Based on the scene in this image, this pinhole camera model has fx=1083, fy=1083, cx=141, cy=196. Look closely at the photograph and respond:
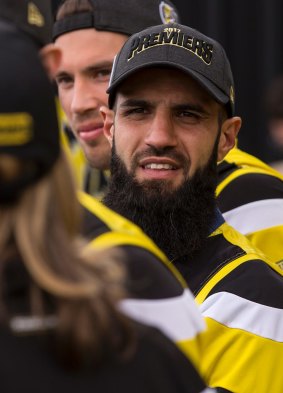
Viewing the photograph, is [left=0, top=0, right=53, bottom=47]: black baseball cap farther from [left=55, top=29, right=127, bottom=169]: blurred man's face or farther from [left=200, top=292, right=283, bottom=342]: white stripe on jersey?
[left=55, top=29, right=127, bottom=169]: blurred man's face

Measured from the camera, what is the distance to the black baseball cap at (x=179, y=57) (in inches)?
112

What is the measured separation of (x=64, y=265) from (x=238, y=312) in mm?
1131

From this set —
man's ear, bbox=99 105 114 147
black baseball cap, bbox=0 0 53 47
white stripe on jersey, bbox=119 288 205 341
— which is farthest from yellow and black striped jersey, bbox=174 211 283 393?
black baseball cap, bbox=0 0 53 47

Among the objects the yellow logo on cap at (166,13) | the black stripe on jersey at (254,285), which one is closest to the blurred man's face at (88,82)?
the yellow logo on cap at (166,13)

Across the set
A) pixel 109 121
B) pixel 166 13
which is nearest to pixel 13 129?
pixel 109 121

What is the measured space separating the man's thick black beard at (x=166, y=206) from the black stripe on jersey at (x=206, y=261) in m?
0.05

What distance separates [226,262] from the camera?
2742 millimetres

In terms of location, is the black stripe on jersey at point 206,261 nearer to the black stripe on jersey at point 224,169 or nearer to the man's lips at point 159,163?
the man's lips at point 159,163

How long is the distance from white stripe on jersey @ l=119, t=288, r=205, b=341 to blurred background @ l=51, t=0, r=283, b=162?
476 centimetres

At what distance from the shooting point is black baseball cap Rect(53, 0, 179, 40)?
371cm

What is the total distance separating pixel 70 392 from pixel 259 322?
45.8 inches

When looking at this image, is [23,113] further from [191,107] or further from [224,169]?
[224,169]

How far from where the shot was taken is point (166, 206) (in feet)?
9.60

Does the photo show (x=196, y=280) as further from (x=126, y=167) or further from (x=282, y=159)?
(x=282, y=159)
